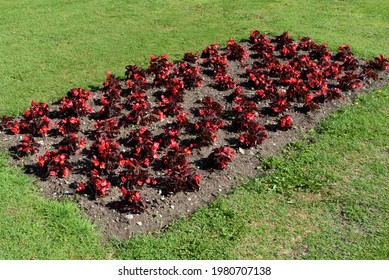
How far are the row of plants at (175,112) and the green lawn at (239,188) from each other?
48cm

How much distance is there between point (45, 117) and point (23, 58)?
9.93 feet

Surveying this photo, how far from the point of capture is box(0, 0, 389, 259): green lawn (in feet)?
17.2

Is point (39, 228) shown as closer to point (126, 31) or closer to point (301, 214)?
point (301, 214)

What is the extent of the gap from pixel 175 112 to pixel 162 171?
1.41 metres

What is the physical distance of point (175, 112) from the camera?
744 centimetres

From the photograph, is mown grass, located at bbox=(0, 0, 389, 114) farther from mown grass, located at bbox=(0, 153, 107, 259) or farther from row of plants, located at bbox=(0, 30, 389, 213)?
mown grass, located at bbox=(0, 153, 107, 259)

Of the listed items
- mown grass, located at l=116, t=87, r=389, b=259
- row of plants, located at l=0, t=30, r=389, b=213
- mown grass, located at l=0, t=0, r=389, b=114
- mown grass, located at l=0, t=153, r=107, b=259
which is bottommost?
mown grass, located at l=116, t=87, r=389, b=259

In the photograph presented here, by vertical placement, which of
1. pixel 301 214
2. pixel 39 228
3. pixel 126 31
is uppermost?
pixel 126 31

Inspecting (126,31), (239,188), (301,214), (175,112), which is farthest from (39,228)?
(126,31)

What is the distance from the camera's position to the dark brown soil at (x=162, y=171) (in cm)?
557

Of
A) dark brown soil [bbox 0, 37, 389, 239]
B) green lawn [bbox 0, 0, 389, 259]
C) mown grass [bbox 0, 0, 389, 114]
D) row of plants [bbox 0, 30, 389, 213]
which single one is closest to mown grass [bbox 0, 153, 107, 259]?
green lawn [bbox 0, 0, 389, 259]

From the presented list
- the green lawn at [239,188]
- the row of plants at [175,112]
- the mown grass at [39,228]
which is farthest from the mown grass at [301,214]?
the row of plants at [175,112]

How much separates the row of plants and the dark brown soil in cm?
7

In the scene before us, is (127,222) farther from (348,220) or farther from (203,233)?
(348,220)
